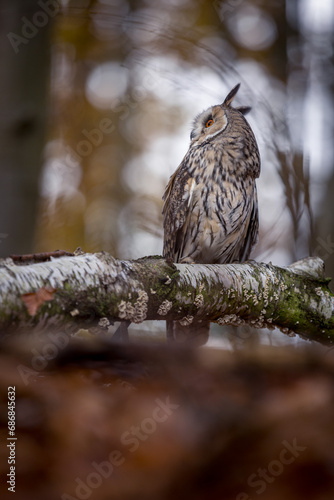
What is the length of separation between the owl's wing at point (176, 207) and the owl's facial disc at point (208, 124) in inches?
10.2

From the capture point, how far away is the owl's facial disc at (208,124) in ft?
8.72

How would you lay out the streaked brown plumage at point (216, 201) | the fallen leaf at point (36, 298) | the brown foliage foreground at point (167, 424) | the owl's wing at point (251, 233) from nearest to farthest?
the brown foliage foreground at point (167, 424), the fallen leaf at point (36, 298), the streaked brown plumage at point (216, 201), the owl's wing at point (251, 233)

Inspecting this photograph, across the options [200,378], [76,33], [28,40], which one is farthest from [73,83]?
[200,378]

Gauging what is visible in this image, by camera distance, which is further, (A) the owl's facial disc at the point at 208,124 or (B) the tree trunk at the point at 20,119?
(A) the owl's facial disc at the point at 208,124

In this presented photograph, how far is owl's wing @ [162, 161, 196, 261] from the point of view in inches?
94.5

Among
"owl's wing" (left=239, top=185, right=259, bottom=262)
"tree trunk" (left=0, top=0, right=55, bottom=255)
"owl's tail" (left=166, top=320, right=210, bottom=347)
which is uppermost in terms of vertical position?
"tree trunk" (left=0, top=0, right=55, bottom=255)

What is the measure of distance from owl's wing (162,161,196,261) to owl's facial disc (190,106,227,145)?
26 centimetres

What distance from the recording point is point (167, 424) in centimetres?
55

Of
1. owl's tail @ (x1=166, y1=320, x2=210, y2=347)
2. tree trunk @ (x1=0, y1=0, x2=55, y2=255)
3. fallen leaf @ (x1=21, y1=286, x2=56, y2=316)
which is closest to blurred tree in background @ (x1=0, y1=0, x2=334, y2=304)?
tree trunk @ (x1=0, y1=0, x2=55, y2=255)

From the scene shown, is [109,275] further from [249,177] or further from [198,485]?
[249,177]

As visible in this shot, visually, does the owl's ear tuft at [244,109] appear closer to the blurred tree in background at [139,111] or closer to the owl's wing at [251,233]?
the blurred tree in background at [139,111]

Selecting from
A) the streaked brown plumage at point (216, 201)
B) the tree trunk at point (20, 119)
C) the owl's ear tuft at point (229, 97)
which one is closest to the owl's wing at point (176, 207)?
the streaked brown plumage at point (216, 201)

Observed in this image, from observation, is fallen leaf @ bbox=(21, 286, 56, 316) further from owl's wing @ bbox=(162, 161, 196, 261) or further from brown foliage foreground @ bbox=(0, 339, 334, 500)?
owl's wing @ bbox=(162, 161, 196, 261)

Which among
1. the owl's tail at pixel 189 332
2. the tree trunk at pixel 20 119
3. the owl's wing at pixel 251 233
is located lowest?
the owl's tail at pixel 189 332
